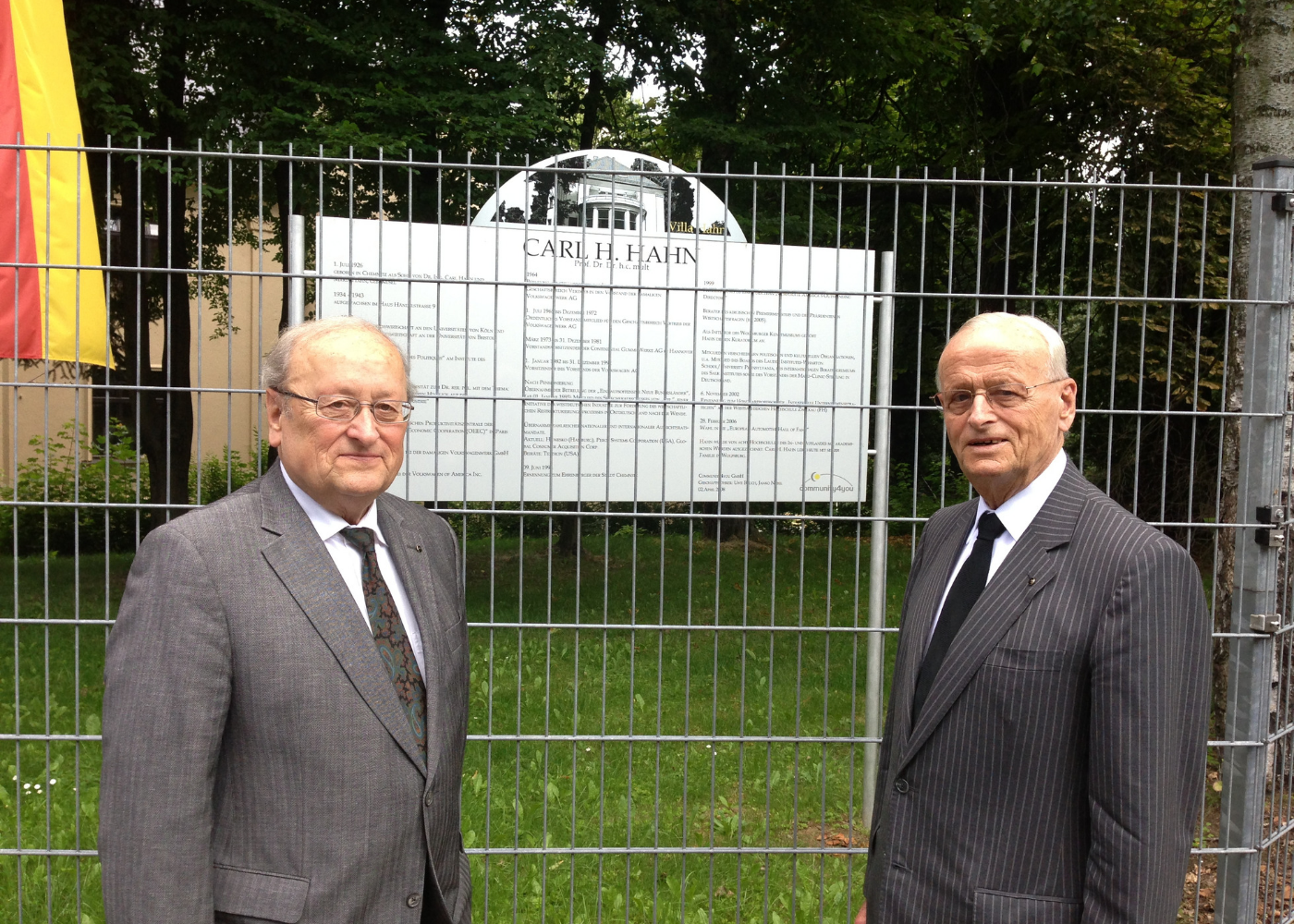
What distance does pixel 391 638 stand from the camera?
2.01m

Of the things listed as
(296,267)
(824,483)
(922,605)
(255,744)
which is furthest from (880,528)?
(255,744)

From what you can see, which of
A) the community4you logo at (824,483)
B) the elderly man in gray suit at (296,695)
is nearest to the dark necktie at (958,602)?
the elderly man in gray suit at (296,695)

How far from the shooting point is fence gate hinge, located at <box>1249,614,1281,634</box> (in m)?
3.44

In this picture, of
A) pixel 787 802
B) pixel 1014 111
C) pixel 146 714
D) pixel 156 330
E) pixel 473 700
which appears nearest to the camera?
pixel 146 714

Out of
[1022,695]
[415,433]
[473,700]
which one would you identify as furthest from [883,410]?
[473,700]

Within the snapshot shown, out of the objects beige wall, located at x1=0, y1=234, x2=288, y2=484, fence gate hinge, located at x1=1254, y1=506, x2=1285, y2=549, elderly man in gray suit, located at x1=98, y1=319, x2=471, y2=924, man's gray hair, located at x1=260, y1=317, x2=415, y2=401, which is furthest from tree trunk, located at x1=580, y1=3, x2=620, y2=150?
elderly man in gray suit, located at x1=98, y1=319, x2=471, y2=924

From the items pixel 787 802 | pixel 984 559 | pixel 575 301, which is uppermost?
pixel 575 301

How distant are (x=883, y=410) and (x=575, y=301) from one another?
1.14m

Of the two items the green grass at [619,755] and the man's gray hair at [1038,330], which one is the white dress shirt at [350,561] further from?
the man's gray hair at [1038,330]

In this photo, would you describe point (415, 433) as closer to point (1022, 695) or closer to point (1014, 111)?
point (1022, 695)

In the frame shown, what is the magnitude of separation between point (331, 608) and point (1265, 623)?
116 inches

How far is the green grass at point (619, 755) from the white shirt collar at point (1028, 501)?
103 centimetres

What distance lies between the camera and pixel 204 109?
10.4m

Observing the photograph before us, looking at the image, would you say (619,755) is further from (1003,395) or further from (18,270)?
(1003,395)
